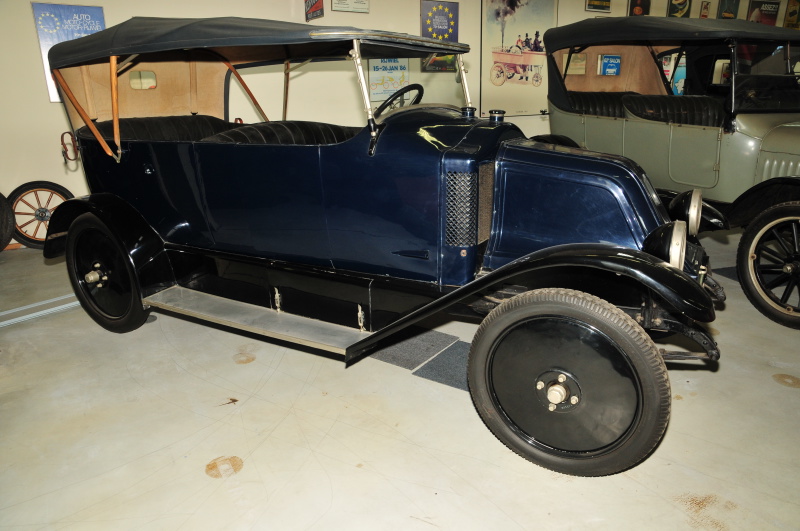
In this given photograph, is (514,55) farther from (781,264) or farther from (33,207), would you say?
(33,207)

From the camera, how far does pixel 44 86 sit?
5.43 metres

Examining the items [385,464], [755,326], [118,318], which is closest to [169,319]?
[118,318]

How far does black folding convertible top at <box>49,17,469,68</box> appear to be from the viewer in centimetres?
235

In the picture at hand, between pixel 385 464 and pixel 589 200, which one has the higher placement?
pixel 589 200

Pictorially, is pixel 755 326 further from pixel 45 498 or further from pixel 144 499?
pixel 45 498

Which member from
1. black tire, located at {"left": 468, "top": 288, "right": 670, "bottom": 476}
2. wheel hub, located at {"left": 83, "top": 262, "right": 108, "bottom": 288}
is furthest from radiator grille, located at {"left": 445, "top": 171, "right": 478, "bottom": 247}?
wheel hub, located at {"left": 83, "top": 262, "right": 108, "bottom": 288}

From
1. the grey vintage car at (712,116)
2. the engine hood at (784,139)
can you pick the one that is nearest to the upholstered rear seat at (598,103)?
the grey vintage car at (712,116)

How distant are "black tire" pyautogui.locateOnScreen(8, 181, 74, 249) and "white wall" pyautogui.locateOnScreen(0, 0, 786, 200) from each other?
20 cm

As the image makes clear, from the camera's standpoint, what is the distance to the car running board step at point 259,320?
8.46 feet

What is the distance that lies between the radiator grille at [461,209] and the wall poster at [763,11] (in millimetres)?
10922

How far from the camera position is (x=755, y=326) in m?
3.51

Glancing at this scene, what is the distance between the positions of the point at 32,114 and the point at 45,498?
4.80m

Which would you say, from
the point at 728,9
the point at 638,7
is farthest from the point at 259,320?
the point at 728,9

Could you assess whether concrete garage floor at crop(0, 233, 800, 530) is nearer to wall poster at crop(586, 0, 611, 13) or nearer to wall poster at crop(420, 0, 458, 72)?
wall poster at crop(420, 0, 458, 72)
